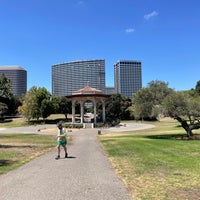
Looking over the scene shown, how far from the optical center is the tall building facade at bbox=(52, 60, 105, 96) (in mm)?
153750

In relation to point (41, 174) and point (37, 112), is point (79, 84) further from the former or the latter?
point (41, 174)

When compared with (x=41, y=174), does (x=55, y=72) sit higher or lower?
higher

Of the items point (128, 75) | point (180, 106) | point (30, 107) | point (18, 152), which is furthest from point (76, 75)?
point (18, 152)

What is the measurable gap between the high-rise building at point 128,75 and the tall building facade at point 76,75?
17.2 m

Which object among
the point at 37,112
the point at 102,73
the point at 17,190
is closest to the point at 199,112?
the point at 17,190

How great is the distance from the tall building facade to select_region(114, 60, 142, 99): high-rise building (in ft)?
56.3

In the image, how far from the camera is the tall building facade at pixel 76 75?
504 ft

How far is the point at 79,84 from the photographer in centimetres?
15850

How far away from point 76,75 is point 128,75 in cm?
3118

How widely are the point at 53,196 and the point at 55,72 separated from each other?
165539 millimetres

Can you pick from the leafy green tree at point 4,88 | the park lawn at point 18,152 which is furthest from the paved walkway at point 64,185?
the leafy green tree at point 4,88

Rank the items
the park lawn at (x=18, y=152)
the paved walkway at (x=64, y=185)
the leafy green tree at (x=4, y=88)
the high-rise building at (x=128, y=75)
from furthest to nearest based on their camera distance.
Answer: the high-rise building at (x=128, y=75), the leafy green tree at (x=4, y=88), the park lawn at (x=18, y=152), the paved walkway at (x=64, y=185)

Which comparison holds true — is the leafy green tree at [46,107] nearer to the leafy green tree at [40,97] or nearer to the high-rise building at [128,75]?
the leafy green tree at [40,97]

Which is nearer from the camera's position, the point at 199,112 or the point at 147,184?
the point at 147,184
